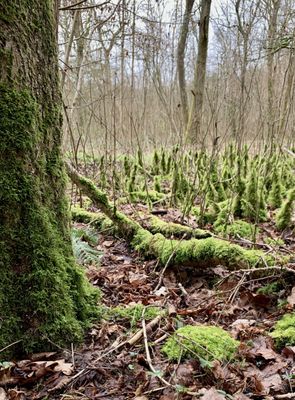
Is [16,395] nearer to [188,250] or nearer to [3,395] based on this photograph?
[3,395]

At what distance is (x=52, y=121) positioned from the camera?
1995 millimetres

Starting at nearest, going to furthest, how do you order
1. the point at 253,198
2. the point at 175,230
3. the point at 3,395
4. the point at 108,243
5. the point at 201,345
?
the point at 3,395, the point at 201,345, the point at 175,230, the point at 108,243, the point at 253,198

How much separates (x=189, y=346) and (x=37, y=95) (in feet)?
4.96

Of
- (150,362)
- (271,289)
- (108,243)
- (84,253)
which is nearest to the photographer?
(150,362)

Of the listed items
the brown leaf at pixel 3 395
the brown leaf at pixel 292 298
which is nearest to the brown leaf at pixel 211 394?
the brown leaf at pixel 3 395

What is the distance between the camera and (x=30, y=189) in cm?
181

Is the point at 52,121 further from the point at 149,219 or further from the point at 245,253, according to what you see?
the point at 149,219

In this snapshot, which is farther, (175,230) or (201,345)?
(175,230)

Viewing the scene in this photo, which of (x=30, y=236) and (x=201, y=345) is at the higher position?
(x=30, y=236)

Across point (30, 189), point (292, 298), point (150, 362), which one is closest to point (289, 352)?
point (292, 298)

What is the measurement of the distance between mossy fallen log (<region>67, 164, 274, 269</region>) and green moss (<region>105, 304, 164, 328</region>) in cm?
76

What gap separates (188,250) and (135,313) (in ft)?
3.28

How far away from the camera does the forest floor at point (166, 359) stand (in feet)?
5.35

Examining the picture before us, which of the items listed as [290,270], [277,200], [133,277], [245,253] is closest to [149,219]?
[133,277]
